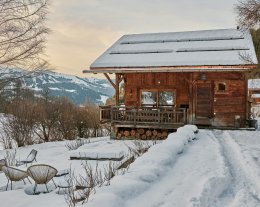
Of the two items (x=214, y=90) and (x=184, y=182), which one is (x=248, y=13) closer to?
(x=214, y=90)

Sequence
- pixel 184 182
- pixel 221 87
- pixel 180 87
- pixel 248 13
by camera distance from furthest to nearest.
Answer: pixel 180 87 → pixel 221 87 → pixel 248 13 → pixel 184 182

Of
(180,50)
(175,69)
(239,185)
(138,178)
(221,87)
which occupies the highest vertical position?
(180,50)

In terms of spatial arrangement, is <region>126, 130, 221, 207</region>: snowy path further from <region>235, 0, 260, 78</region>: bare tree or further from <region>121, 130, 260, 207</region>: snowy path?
<region>235, 0, 260, 78</region>: bare tree

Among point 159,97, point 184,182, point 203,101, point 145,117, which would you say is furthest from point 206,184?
point 159,97

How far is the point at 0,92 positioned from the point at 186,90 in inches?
376

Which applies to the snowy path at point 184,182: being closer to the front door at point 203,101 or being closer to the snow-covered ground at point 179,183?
the snow-covered ground at point 179,183

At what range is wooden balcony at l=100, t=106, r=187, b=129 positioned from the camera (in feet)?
58.6

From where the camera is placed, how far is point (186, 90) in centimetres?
1930

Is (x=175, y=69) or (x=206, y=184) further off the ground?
(x=175, y=69)

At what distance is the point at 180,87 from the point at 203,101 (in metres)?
1.45

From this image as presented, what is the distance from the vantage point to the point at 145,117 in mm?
18422

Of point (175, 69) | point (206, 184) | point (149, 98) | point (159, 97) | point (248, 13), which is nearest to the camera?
point (206, 184)

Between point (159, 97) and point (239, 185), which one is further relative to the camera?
point (159, 97)

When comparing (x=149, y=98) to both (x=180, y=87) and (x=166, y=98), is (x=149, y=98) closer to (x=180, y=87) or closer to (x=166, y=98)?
(x=166, y=98)
